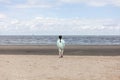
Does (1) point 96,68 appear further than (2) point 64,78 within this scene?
Yes

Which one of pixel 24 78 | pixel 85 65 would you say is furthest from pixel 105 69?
pixel 24 78

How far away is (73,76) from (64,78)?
27.7 inches

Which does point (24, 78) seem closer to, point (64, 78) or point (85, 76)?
point (64, 78)

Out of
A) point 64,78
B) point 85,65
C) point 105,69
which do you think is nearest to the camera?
point 64,78

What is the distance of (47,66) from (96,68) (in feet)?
10.2

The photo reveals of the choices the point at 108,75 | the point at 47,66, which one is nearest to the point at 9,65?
the point at 47,66

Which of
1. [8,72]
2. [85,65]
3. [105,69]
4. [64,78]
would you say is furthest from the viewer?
[85,65]

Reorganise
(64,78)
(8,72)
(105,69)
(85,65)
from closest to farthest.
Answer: (64,78) → (8,72) → (105,69) → (85,65)

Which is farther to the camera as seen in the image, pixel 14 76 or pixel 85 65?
pixel 85 65

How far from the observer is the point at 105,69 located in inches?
826

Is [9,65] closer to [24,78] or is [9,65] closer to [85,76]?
[24,78]

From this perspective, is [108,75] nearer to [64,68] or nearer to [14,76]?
[64,68]

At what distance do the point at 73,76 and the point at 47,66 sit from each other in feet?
13.1

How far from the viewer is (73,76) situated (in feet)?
61.1
